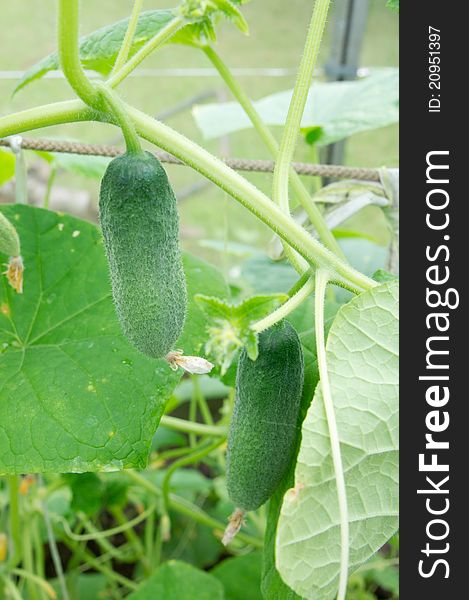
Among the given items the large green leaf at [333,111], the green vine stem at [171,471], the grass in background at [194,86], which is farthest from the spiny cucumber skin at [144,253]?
the grass in background at [194,86]

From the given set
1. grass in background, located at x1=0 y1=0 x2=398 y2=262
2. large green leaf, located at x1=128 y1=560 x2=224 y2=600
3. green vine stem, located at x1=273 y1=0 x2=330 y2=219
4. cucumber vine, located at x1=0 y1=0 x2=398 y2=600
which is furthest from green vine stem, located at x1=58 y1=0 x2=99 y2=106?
grass in background, located at x1=0 y1=0 x2=398 y2=262

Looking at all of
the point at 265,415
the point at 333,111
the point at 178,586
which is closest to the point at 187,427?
the point at 178,586

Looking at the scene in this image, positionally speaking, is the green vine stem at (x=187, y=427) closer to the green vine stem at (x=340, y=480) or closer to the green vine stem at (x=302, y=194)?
the green vine stem at (x=302, y=194)

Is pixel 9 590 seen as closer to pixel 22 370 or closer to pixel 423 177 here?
pixel 22 370

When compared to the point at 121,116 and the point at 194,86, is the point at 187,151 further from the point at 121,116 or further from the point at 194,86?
the point at 194,86

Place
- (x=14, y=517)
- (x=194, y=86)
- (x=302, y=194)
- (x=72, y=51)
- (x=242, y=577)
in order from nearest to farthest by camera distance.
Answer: (x=72, y=51) < (x=302, y=194) < (x=14, y=517) < (x=242, y=577) < (x=194, y=86)

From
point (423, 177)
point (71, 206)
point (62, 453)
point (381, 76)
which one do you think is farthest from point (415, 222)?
point (71, 206)

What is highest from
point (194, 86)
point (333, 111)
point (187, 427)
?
point (194, 86)
